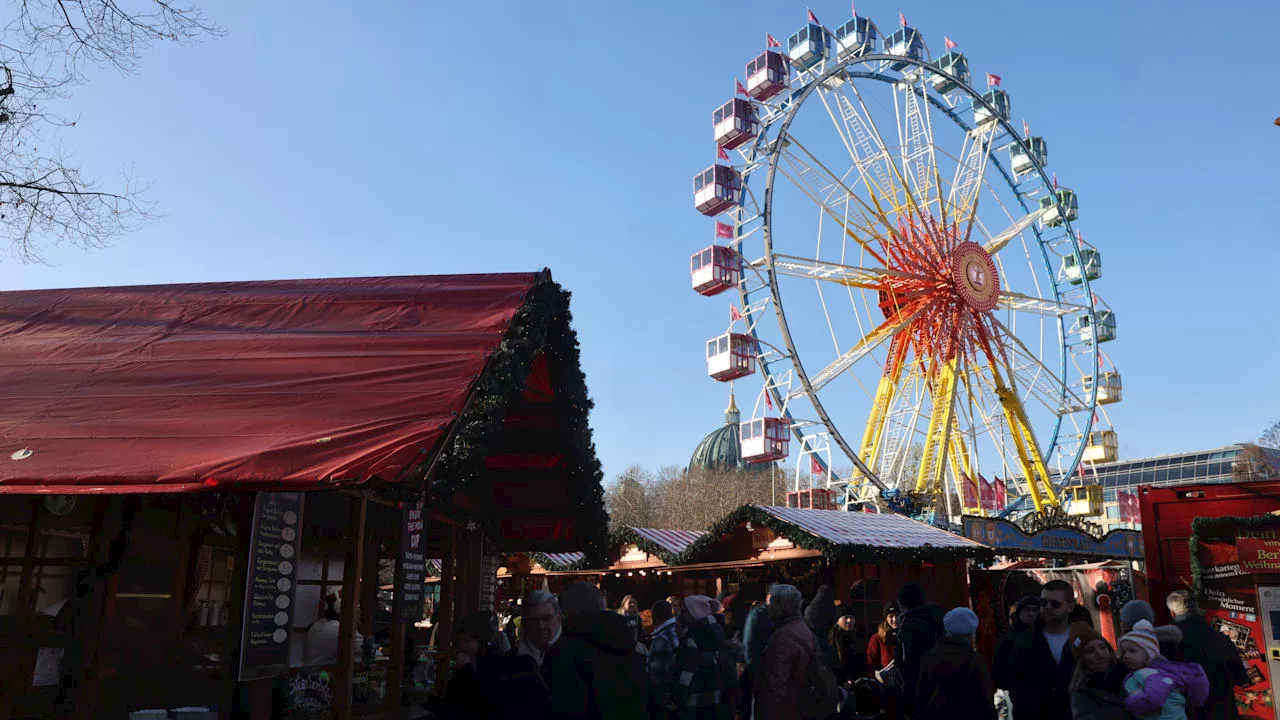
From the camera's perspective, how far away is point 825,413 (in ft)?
77.8

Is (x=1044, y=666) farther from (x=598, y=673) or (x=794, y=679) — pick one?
(x=598, y=673)

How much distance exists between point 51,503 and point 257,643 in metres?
2.26

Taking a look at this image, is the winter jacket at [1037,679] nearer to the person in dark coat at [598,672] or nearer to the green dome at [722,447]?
the person in dark coat at [598,672]

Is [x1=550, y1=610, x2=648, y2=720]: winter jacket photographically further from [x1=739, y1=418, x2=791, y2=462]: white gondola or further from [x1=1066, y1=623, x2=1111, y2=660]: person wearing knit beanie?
[x1=739, y1=418, x2=791, y2=462]: white gondola

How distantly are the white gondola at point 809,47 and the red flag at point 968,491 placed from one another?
1280 cm

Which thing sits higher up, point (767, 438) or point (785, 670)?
point (767, 438)

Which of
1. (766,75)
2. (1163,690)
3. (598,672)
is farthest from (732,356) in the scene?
(598,672)

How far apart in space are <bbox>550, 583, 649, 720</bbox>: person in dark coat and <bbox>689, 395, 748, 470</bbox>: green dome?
68665mm

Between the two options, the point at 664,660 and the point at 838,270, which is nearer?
the point at 664,660

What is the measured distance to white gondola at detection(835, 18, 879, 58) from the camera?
26719 millimetres

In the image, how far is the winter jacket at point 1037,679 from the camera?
209 inches

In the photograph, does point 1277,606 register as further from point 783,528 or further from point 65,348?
point 65,348

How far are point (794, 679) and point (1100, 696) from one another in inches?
58.0

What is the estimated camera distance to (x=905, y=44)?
28.4 metres
